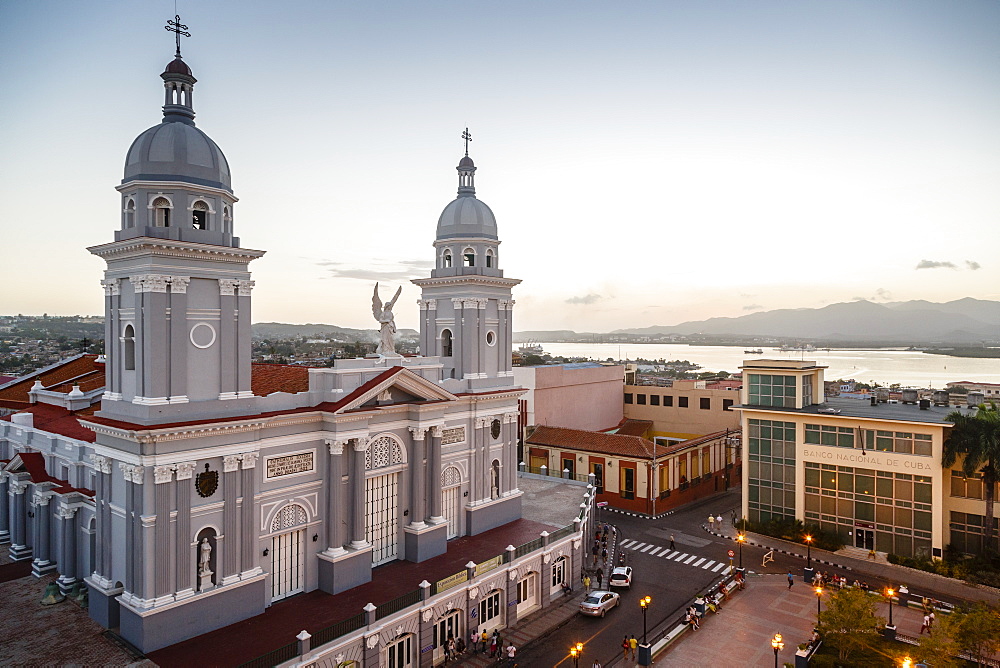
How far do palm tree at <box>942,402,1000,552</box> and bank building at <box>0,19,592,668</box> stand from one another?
22.4 m

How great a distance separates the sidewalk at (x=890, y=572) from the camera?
30344 millimetres

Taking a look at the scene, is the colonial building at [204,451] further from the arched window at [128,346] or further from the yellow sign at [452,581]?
the yellow sign at [452,581]

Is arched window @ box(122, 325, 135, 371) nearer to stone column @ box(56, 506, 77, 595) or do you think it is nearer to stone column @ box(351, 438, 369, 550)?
stone column @ box(56, 506, 77, 595)

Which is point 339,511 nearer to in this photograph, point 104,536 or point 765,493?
point 104,536

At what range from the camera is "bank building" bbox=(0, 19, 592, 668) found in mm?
20016

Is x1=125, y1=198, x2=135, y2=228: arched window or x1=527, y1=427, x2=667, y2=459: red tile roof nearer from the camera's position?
x1=125, y1=198, x2=135, y2=228: arched window

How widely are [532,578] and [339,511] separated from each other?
406 inches

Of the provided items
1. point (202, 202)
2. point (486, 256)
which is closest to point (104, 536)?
point (202, 202)

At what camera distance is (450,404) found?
29.1 meters

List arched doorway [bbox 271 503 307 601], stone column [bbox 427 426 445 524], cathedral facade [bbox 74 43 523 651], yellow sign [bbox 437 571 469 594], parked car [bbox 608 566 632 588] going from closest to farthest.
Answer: cathedral facade [bbox 74 43 523 651] → arched doorway [bbox 271 503 307 601] → yellow sign [bbox 437 571 469 594] → stone column [bbox 427 426 445 524] → parked car [bbox 608 566 632 588]

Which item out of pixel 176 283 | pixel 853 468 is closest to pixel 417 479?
pixel 176 283

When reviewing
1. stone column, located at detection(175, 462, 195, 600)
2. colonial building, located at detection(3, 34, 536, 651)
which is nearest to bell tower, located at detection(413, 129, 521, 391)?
colonial building, located at detection(3, 34, 536, 651)

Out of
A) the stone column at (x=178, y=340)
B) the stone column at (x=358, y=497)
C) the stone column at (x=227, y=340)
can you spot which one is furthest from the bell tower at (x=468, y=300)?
the stone column at (x=178, y=340)

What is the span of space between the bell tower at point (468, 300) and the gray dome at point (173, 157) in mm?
13257
